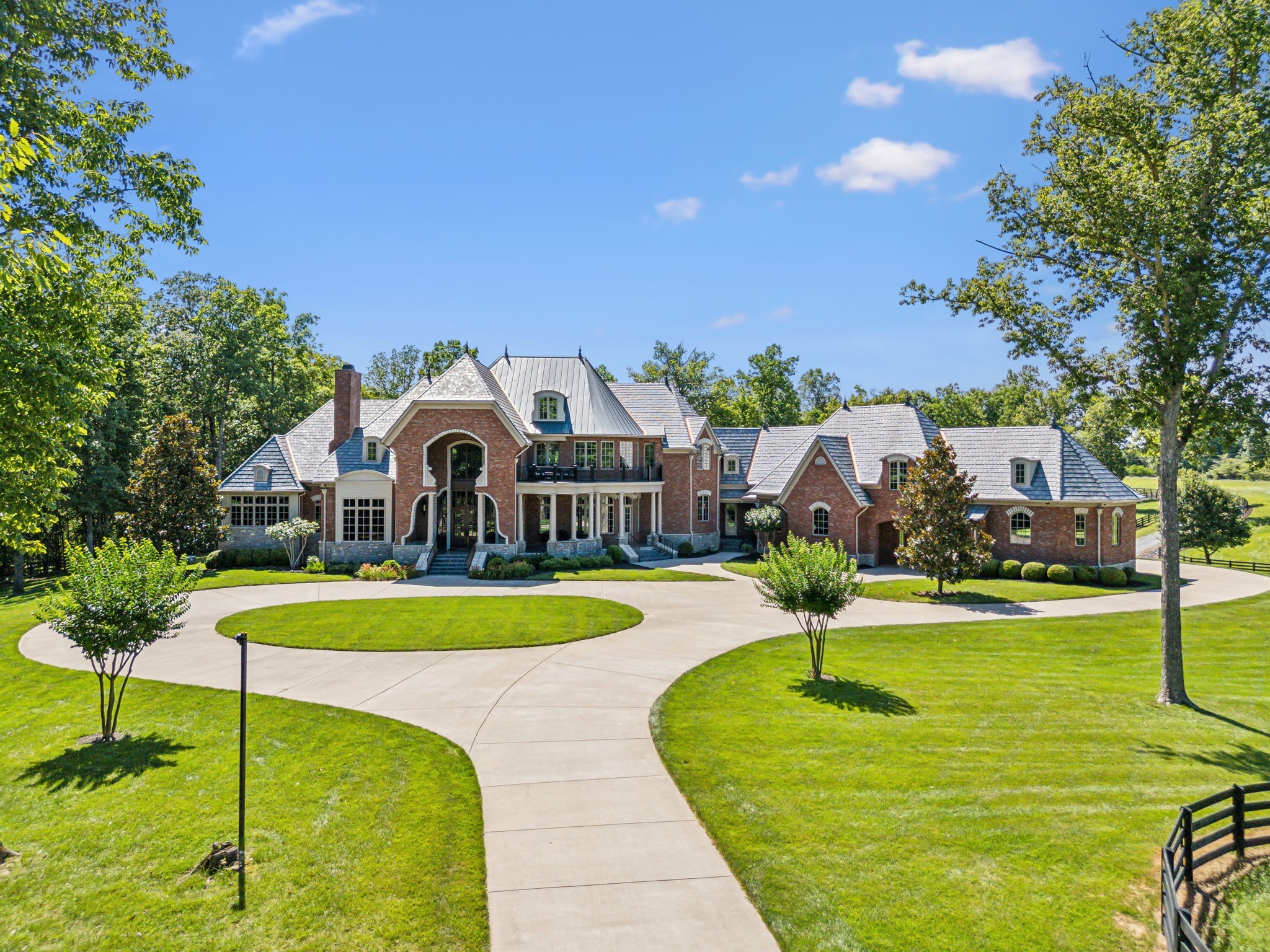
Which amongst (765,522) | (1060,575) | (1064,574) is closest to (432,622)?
(765,522)

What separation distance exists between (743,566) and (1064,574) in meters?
13.5

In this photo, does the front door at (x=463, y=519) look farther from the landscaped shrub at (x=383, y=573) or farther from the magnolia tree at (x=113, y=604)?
the magnolia tree at (x=113, y=604)

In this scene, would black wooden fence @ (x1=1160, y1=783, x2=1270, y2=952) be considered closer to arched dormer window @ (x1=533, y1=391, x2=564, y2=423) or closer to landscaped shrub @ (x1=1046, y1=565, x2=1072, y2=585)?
landscaped shrub @ (x1=1046, y1=565, x2=1072, y2=585)

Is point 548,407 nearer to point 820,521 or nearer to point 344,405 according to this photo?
point 344,405

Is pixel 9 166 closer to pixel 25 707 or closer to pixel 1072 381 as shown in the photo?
pixel 25 707

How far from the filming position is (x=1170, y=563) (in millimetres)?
14719

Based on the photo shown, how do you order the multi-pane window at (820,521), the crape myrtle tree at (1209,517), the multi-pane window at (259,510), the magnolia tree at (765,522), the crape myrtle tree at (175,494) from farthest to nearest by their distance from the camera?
the crape myrtle tree at (1209,517) → the magnolia tree at (765,522) → the multi-pane window at (820,521) → the multi-pane window at (259,510) → the crape myrtle tree at (175,494)

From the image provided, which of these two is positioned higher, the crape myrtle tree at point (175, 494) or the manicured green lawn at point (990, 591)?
the crape myrtle tree at point (175, 494)

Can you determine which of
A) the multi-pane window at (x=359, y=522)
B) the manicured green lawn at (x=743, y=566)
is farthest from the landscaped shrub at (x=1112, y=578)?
the multi-pane window at (x=359, y=522)

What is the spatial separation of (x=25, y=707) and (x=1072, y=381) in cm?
2283

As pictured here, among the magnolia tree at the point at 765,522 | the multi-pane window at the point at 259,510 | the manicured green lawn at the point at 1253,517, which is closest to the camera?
the multi-pane window at the point at 259,510

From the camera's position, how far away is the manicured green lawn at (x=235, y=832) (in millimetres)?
6723

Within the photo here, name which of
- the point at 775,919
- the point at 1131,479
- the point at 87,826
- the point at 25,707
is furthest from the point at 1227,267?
the point at 1131,479

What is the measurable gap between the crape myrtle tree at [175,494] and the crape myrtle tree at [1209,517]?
4886 cm
